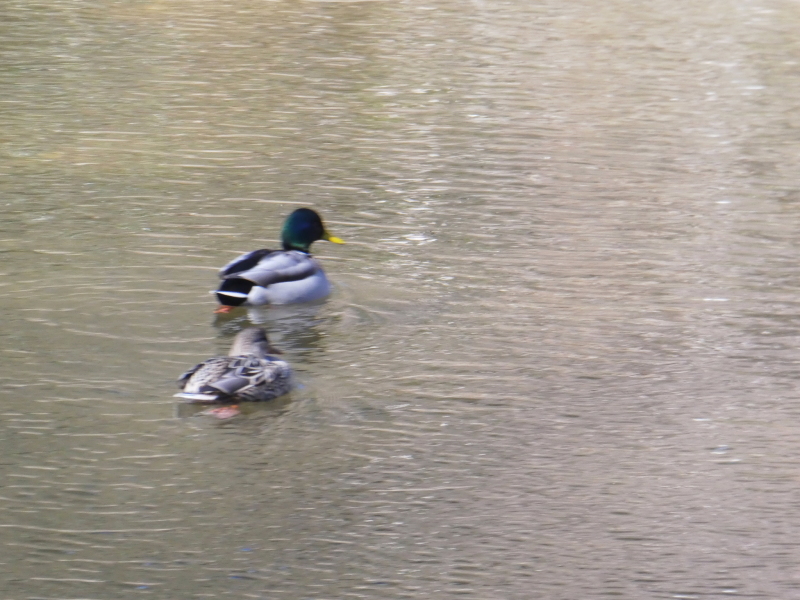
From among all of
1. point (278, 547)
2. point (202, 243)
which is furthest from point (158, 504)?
point (202, 243)

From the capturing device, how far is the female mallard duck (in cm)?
914

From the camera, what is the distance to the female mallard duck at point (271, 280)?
360 inches

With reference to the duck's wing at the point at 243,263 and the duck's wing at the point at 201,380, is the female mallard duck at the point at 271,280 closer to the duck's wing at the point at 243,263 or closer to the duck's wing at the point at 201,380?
the duck's wing at the point at 243,263

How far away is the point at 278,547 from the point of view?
6074 millimetres

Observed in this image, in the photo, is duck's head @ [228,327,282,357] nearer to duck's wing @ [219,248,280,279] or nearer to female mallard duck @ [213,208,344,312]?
female mallard duck @ [213,208,344,312]

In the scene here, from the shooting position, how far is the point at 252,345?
7.88 m

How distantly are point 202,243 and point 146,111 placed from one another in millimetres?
4326

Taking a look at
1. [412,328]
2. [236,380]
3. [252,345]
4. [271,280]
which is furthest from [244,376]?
[271,280]

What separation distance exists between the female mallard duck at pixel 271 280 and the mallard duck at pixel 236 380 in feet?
4.56

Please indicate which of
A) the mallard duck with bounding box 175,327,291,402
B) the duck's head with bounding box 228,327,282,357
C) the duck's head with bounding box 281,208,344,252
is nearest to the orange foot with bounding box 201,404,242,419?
the mallard duck with bounding box 175,327,291,402

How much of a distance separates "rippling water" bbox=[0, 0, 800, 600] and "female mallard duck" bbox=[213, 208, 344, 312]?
122 millimetres

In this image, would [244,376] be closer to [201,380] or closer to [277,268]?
[201,380]

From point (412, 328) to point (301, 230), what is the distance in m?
1.60

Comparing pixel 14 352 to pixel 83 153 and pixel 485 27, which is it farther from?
pixel 485 27
